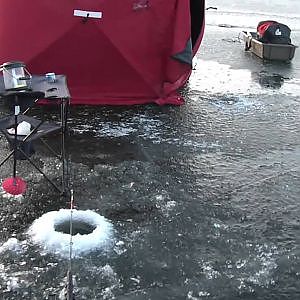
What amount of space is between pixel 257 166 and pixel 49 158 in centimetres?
236

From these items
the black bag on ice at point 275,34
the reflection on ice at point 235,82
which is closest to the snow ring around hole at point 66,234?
the reflection on ice at point 235,82

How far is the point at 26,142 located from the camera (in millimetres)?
4914

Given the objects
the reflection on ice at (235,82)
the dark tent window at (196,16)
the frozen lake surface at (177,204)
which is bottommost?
the reflection on ice at (235,82)

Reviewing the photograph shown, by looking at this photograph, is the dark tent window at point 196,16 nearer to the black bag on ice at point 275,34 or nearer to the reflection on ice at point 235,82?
the reflection on ice at point 235,82

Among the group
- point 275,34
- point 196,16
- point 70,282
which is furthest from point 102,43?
point 275,34

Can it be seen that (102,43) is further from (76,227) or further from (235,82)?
(76,227)

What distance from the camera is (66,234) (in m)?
4.34

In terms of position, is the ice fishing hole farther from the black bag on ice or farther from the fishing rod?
the black bag on ice

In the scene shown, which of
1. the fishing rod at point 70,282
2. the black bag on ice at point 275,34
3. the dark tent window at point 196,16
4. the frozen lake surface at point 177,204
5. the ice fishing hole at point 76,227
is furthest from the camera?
the black bag on ice at point 275,34

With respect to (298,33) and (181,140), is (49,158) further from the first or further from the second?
(298,33)

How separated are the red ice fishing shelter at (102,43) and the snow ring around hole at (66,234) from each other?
3401 millimetres

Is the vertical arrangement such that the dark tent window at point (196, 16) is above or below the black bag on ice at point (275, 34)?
above

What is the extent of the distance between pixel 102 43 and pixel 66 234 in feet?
12.7

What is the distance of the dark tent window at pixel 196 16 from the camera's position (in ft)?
30.1
